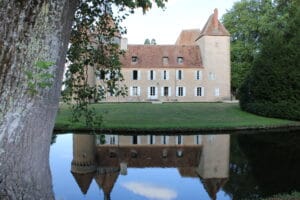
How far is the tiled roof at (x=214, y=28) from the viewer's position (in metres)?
41.7

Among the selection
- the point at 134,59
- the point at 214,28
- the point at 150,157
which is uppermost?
the point at 214,28

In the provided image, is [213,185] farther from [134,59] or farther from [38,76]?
[134,59]

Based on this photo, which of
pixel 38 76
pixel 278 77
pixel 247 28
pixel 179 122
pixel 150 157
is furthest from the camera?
pixel 247 28

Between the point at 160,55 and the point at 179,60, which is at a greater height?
the point at 160,55

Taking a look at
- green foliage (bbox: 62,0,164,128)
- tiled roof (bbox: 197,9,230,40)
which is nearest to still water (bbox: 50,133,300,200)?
green foliage (bbox: 62,0,164,128)

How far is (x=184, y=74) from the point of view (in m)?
42.8

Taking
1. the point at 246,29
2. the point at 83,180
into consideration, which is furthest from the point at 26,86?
the point at 246,29

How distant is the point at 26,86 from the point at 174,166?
9.38 m

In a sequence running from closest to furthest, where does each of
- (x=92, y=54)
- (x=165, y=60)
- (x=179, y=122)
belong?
(x=92, y=54) → (x=179, y=122) → (x=165, y=60)

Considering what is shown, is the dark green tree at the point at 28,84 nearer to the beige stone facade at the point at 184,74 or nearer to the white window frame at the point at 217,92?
the beige stone facade at the point at 184,74

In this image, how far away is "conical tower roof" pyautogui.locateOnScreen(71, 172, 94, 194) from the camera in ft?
28.8

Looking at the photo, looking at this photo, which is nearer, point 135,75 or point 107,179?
point 107,179

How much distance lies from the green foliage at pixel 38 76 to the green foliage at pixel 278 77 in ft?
72.6

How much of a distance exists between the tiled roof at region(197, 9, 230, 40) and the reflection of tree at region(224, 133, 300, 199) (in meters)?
26.2
